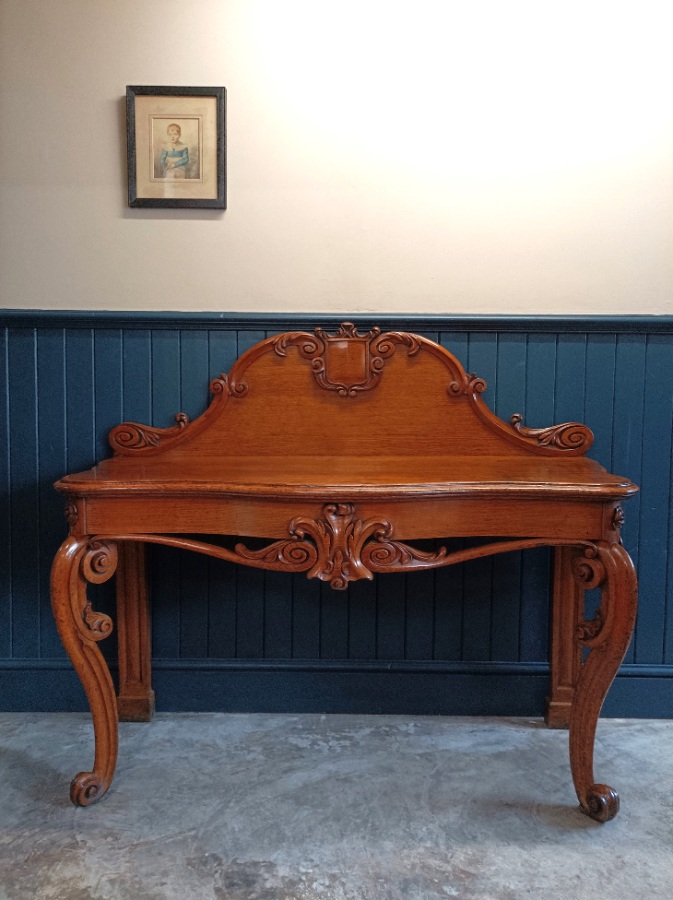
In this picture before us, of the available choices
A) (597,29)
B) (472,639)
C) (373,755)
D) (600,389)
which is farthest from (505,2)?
(373,755)

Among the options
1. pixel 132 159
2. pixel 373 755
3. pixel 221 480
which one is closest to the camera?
pixel 221 480

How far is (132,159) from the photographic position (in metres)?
2.25

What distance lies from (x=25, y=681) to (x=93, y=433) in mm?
861

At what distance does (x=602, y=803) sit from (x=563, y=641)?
0.60 metres

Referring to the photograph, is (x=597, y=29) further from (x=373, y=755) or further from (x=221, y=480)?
(x=373, y=755)

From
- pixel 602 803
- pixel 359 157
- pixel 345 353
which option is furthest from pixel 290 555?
pixel 359 157

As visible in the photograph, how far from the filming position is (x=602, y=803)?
1.78m

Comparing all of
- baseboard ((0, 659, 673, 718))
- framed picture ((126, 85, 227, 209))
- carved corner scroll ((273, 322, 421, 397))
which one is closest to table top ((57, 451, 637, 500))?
carved corner scroll ((273, 322, 421, 397))

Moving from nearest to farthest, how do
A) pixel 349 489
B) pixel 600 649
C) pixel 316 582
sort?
pixel 349 489 < pixel 600 649 < pixel 316 582

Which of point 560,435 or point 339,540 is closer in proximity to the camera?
point 339,540

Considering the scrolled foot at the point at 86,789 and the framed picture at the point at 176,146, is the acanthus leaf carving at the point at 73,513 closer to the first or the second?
the scrolled foot at the point at 86,789

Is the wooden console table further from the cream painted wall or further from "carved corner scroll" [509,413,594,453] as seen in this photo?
the cream painted wall

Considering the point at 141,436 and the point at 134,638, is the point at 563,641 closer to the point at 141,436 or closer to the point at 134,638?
the point at 134,638

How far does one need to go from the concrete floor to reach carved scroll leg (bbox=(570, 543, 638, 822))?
8 cm
